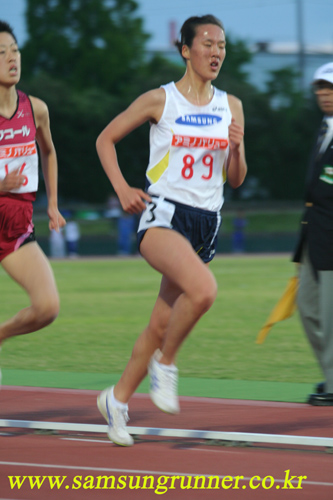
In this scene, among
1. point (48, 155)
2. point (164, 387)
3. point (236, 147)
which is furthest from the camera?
point (48, 155)

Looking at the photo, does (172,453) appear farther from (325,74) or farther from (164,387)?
(325,74)

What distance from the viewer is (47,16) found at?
184 feet

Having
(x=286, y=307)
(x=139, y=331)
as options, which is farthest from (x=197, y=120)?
(x=139, y=331)

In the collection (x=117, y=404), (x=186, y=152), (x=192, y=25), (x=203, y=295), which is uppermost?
(x=192, y=25)

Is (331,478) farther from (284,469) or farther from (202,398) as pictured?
(202,398)

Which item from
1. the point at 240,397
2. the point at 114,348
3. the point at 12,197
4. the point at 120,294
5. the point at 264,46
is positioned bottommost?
the point at 264,46

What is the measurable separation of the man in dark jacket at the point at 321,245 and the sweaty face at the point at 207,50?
1325mm

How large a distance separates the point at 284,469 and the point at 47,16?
5406 centimetres

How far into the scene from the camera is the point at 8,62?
5379mm

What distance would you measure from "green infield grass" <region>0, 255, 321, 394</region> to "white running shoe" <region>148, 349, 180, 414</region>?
2.59m

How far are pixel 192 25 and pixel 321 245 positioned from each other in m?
1.78

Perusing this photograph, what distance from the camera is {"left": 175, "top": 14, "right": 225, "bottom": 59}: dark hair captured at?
16.5 ft

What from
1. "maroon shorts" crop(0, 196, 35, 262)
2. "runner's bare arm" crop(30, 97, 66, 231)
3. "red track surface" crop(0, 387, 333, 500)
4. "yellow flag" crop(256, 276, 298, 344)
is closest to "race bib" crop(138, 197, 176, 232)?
"maroon shorts" crop(0, 196, 35, 262)

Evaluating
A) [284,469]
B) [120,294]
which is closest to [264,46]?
[120,294]
